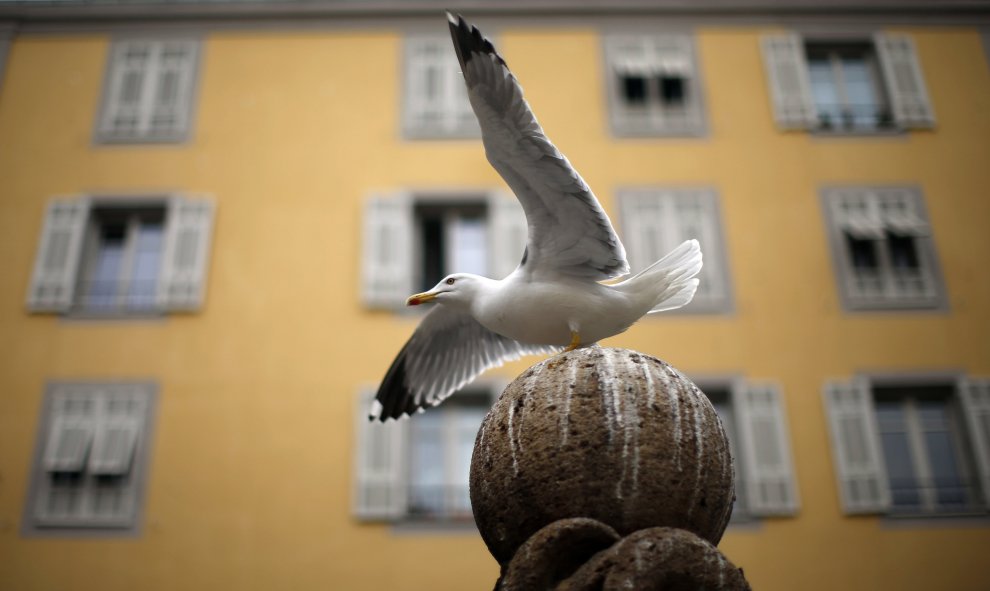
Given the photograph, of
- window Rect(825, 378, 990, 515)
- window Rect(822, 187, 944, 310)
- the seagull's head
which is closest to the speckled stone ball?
the seagull's head

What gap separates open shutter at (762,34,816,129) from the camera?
41.0 ft

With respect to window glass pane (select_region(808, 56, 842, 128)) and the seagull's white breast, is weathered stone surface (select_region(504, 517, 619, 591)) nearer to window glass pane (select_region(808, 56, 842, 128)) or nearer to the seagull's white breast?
the seagull's white breast

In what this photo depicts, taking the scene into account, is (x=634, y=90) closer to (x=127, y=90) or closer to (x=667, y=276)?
(x=127, y=90)

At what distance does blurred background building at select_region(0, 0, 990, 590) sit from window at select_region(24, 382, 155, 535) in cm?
4

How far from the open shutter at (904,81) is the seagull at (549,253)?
27.4ft

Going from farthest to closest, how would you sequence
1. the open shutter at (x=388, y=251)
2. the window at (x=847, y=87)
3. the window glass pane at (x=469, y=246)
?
1. the window at (x=847, y=87)
2. the window glass pane at (x=469, y=246)
3. the open shutter at (x=388, y=251)

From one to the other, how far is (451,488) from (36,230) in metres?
6.26

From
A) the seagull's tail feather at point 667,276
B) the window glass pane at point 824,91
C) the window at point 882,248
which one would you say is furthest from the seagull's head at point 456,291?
→ the window glass pane at point 824,91

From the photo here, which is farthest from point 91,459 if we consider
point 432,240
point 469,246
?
point 469,246

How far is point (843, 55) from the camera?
13570 millimetres

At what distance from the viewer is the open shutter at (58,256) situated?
446 inches

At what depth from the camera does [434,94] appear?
12.7 m

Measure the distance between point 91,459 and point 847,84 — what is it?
11141mm

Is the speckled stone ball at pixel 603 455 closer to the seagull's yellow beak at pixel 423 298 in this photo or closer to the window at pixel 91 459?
the seagull's yellow beak at pixel 423 298
